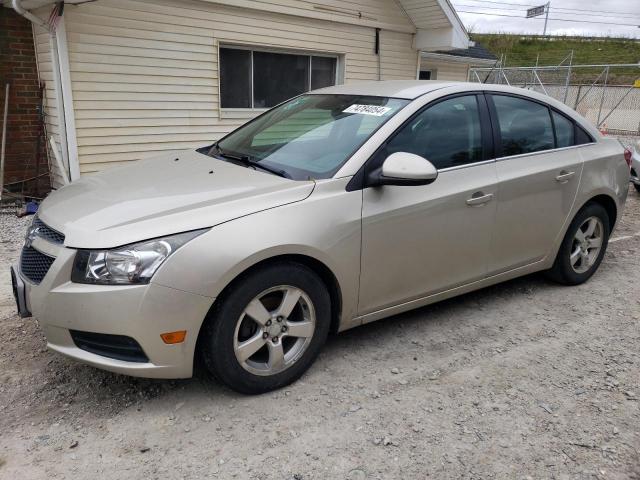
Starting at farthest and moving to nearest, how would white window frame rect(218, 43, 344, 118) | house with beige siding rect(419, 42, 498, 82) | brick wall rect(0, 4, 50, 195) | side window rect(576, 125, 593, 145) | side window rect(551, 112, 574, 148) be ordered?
house with beige siding rect(419, 42, 498, 82) → white window frame rect(218, 43, 344, 118) → brick wall rect(0, 4, 50, 195) → side window rect(576, 125, 593, 145) → side window rect(551, 112, 574, 148)

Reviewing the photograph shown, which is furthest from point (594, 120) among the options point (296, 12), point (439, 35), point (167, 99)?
point (167, 99)

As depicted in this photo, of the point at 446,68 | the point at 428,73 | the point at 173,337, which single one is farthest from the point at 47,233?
the point at 446,68

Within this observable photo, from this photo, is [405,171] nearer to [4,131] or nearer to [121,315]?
[121,315]

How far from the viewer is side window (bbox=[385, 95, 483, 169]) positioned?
3334 millimetres

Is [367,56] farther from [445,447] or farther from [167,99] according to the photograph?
[445,447]

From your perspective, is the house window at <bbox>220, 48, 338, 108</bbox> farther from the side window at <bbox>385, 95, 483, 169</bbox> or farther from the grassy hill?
the grassy hill

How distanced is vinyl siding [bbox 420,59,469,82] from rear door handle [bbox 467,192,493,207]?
8965 millimetres

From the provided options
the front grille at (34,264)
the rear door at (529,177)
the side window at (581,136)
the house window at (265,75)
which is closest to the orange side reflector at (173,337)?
the front grille at (34,264)

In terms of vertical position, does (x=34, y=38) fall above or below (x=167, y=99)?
above

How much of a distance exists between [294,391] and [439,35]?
847cm

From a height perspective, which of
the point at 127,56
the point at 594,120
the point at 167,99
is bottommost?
the point at 594,120

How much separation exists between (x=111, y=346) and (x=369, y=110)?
6.86 feet

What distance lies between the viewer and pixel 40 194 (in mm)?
7332

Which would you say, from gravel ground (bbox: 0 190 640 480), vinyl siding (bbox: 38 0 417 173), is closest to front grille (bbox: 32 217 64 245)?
gravel ground (bbox: 0 190 640 480)
